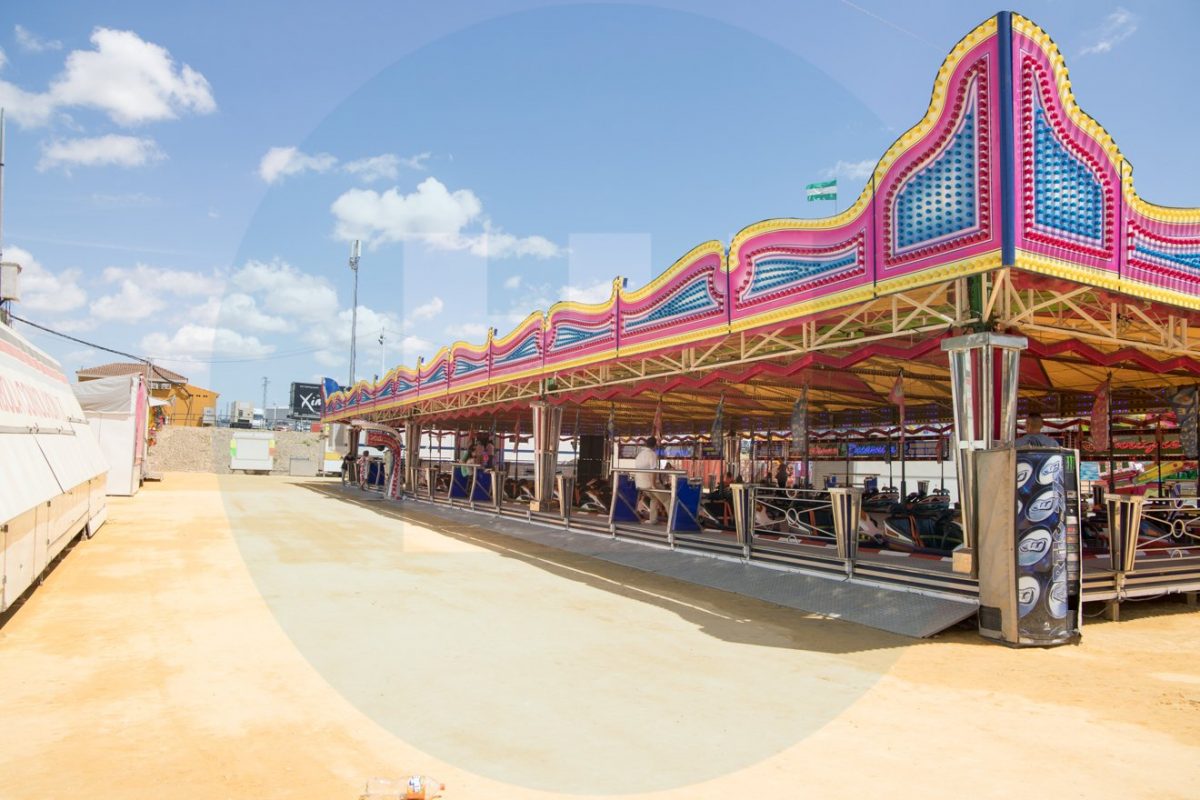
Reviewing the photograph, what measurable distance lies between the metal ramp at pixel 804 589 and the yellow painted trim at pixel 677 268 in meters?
4.35

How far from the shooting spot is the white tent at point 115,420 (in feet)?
74.4

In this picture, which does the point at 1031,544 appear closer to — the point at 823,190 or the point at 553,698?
the point at 553,698

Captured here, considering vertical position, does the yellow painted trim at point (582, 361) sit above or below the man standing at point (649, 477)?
above

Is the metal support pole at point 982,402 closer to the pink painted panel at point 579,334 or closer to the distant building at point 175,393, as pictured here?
the pink painted panel at point 579,334

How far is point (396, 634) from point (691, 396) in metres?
13.0

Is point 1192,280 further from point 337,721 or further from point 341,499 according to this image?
point 341,499

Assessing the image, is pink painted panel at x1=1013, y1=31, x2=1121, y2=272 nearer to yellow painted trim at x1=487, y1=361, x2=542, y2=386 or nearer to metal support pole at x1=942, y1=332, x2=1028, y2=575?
metal support pole at x1=942, y1=332, x2=1028, y2=575

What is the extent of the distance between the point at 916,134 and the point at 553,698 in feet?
21.5

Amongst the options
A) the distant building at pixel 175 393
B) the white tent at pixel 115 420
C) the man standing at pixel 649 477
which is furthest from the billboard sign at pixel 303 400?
the man standing at pixel 649 477

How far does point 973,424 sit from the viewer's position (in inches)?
287

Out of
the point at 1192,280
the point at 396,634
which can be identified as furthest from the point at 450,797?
the point at 1192,280

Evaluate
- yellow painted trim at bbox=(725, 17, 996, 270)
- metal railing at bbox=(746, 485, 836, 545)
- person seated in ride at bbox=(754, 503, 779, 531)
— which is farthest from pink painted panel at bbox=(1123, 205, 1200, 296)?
person seated in ride at bbox=(754, 503, 779, 531)

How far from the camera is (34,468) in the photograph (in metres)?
7.48

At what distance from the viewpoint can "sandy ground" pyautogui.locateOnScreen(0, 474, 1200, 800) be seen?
3.77 meters
